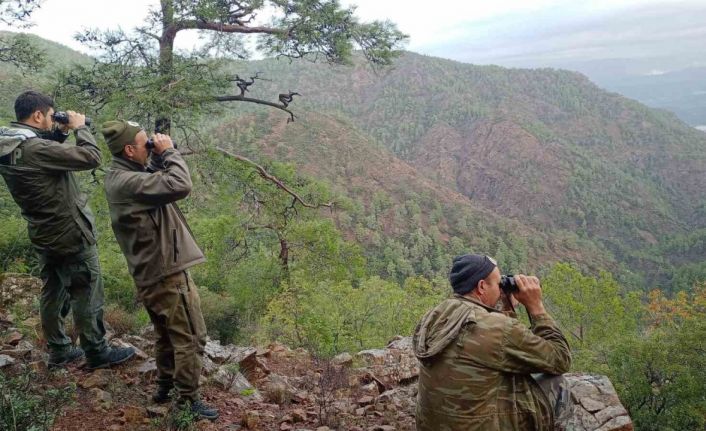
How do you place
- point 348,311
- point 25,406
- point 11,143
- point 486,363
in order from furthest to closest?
1. point 348,311
2. point 11,143
3. point 25,406
4. point 486,363

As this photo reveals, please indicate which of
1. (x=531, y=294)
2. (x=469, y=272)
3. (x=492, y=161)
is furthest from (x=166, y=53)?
(x=492, y=161)

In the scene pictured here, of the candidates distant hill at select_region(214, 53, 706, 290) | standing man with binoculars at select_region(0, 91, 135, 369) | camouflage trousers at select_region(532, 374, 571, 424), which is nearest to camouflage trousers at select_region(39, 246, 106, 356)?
standing man with binoculars at select_region(0, 91, 135, 369)

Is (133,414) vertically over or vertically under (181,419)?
under

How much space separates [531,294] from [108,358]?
9.57 feet

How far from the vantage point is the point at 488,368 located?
2127 mm

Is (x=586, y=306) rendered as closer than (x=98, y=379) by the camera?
No

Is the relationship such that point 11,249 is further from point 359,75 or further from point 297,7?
point 359,75

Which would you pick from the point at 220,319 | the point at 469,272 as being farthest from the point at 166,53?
the point at 469,272

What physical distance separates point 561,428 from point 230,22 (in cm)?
727

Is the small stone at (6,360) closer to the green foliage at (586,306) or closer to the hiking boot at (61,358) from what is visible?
the hiking boot at (61,358)

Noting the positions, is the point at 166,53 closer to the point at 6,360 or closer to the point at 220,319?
the point at 220,319

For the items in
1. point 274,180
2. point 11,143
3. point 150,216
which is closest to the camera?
point 150,216

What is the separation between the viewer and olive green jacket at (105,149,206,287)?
257 centimetres

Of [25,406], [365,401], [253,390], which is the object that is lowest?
[365,401]
